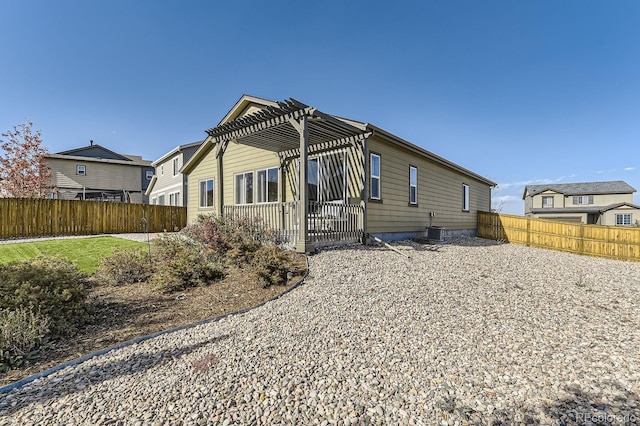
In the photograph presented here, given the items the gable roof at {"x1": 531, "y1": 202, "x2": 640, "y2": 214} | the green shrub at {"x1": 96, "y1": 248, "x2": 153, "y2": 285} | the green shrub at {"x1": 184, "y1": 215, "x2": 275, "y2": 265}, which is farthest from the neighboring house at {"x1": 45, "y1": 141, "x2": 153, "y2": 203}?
the gable roof at {"x1": 531, "y1": 202, "x2": 640, "y2": 214}

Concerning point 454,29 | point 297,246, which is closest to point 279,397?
point 297,246

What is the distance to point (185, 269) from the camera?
231 inches

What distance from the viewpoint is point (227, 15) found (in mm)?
9859

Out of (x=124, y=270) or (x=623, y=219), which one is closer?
(x=124, y=270)

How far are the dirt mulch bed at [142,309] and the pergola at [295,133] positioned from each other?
220 cm

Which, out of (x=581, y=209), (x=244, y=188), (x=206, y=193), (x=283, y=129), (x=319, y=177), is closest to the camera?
(x=283, y=129)

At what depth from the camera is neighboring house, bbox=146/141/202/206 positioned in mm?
19203

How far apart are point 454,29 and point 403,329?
11.5m

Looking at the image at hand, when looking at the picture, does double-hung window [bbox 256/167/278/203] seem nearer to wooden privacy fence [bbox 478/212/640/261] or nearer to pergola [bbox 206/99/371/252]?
pergola [bbox 206/99/371/252]

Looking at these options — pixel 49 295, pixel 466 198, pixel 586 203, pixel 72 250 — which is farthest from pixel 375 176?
pixel 586 203

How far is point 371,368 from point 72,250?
10.8m

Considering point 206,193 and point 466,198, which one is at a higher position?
point 206,193

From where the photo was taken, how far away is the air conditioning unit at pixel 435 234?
12133 mm

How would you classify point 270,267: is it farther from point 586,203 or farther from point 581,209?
point 586,203
